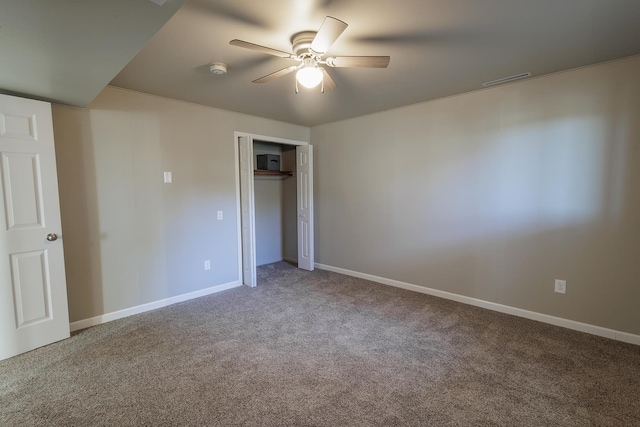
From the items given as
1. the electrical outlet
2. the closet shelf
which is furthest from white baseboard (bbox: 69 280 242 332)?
the electrical outlet

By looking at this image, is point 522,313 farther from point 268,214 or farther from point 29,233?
point 29,233

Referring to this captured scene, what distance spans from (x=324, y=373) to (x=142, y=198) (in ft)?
8.78

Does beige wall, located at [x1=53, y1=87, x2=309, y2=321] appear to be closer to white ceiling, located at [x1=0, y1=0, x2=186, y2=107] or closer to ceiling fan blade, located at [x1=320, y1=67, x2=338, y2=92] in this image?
white ceiling, located at [x1=0, y1=0, x2=186, y2=107]

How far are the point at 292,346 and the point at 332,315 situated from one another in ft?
2.39

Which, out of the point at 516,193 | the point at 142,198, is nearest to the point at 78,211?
the point at 142,198

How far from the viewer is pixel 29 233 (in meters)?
2.48

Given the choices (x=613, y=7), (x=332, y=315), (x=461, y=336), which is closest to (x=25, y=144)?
(x=332, y=315)

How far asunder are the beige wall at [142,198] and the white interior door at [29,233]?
228mm

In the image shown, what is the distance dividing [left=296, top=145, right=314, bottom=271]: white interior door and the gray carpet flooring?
→ 177 centimetres

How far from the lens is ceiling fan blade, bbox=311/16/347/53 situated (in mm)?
1588

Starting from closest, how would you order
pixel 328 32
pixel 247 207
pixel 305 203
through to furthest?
pixel 328 32 → pixel 247 207 → pixel 305 203

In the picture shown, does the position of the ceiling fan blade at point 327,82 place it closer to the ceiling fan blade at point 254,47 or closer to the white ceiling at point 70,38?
the ceiling fan blade at point 254,47

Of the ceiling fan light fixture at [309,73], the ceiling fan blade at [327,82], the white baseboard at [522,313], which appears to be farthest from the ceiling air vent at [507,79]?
the white baseboard at [522,313]

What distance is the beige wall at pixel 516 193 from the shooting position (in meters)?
2.57
